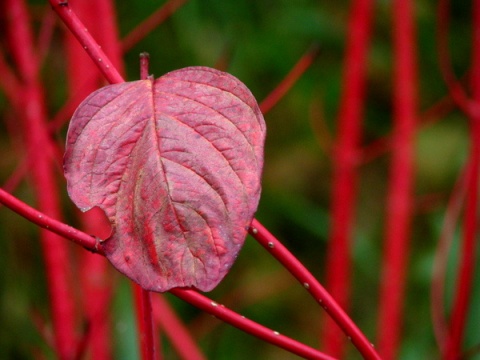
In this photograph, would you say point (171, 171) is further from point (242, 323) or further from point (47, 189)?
point (47, 189)

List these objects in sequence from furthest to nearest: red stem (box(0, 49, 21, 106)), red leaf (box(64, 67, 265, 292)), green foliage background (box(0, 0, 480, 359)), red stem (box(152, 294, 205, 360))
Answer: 1. green foliage background (box(0, 0, 480, 359))
2. red stem (box(0, 49, 21, 106))
3. red stem (box(152, 294, 205, 360))
4. red leaf (box(64, 67, 265, 292))

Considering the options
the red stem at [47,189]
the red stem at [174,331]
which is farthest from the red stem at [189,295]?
the red stem at [174,331]

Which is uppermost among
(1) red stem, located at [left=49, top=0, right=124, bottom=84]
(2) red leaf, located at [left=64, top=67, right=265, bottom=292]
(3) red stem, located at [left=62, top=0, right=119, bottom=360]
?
(1) red stem, located at [left=49, top=0, right=124, bottom=84]

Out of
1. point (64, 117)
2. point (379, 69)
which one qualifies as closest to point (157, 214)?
point (64, 117)

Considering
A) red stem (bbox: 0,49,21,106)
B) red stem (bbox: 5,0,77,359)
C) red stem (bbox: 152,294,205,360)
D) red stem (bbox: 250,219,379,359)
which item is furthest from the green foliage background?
red stem (bbox: 250,219,379,359)

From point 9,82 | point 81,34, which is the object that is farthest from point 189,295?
point 9,82

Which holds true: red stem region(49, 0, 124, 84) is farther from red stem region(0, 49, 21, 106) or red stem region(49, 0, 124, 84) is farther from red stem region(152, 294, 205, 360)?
red stem region(0, 49, 21, 106)

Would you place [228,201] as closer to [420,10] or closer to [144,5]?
[144,5]
